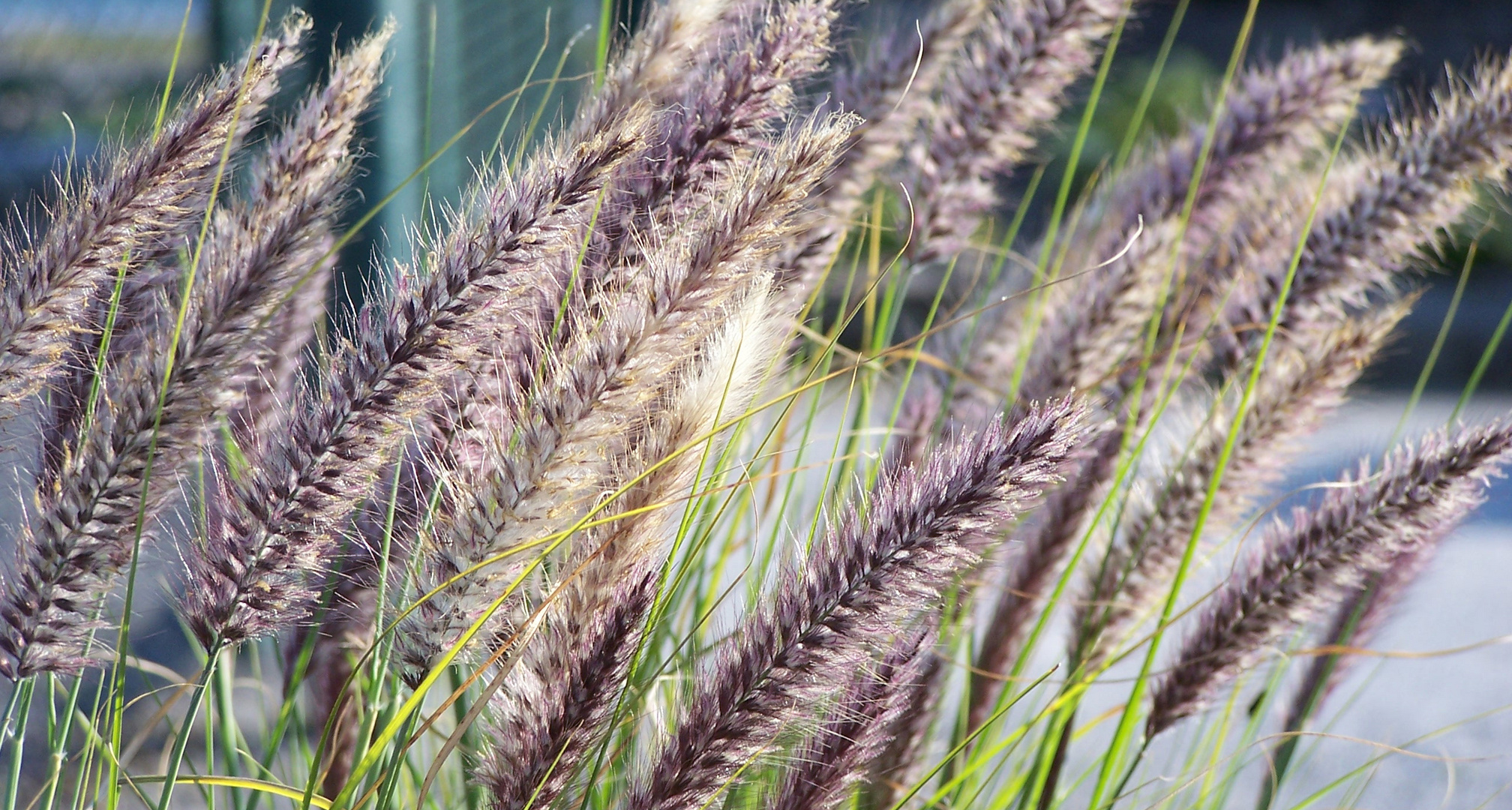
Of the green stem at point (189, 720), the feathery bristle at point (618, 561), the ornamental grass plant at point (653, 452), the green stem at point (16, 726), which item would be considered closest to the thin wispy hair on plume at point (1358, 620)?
the ornamental grass plant at point (653, 452)

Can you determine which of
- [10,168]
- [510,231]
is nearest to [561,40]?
[10,168]

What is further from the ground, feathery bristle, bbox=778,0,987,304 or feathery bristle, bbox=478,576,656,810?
feathery bristle, bbox=778,0,987,304

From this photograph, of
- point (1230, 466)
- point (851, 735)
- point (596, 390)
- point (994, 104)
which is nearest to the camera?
point (596, 390)

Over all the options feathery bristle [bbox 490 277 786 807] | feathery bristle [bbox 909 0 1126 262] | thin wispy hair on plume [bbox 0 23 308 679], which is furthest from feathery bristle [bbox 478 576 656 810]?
feathery bristle [bbox 909 0 1126 262]

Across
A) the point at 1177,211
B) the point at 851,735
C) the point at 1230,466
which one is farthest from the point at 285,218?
the point at 1177,211

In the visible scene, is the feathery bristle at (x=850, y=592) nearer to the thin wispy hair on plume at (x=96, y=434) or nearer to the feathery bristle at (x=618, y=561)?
the feathery bristle at (x=618, y=561)

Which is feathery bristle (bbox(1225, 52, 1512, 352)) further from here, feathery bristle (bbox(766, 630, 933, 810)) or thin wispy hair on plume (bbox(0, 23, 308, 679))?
thin wispy hair on plume (bbox(0, 23, 308, 679))

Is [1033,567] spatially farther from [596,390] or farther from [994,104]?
[596,390]
